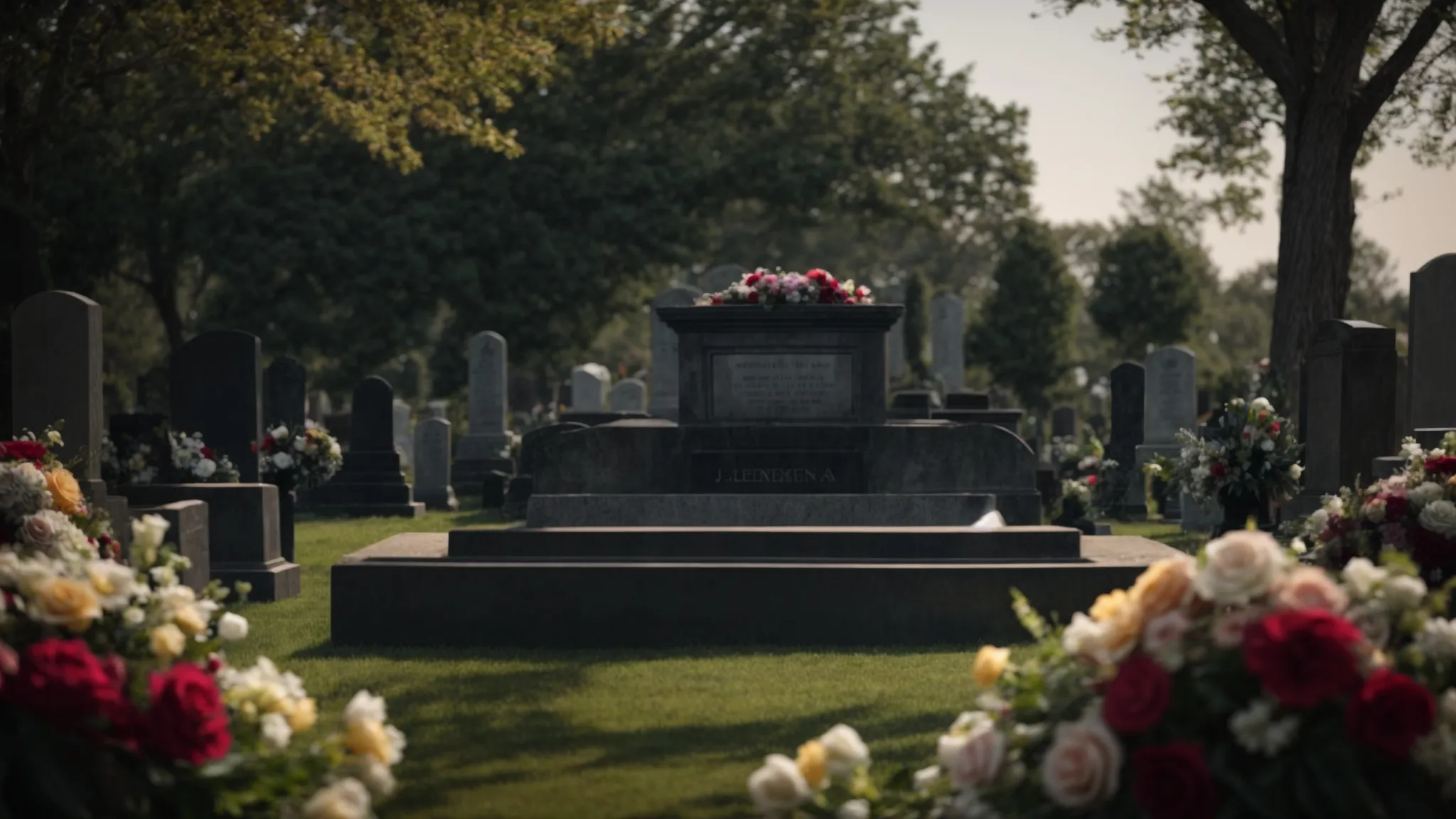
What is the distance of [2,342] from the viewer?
15773 millimetres

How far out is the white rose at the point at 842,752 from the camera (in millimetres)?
5516

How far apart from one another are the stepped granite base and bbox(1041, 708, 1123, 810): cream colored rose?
6303mm

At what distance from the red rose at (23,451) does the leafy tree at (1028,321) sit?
3559cm

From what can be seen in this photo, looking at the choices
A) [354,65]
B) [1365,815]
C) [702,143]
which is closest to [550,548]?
[1365,815]

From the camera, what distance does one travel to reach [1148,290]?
4812 cm

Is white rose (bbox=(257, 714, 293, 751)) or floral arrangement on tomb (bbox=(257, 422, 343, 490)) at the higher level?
floral arrangement on tomb (bbox=(257, 422, 343, 490))

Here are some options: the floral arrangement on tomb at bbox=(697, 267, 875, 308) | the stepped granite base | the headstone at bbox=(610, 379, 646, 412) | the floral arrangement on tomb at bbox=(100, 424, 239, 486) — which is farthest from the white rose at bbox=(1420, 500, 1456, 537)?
the headstone at bbox=(610, 379, 646, 412)

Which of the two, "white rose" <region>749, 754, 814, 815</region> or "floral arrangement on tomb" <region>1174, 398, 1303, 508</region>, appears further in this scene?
Result: "floral arrangement on tomb" <region>1174, 398, 1303, 508</region>

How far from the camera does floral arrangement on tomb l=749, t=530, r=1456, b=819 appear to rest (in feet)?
15.7

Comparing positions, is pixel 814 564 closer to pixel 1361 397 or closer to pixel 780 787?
pixel 1361 397

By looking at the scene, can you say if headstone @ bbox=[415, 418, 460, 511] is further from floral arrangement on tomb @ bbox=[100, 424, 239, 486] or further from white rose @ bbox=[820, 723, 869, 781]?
white rose @ bbox=[820, 723, 869, 781]

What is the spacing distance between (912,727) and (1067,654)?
332 centimetres

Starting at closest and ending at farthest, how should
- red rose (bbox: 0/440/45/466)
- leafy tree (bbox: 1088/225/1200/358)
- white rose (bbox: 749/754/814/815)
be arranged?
1. white rose (bbox: 749/754/814/815)
2. red rose (bbox: 0/440/45/466)
3. leafy tree (bbox: 1088/225/1200/358)

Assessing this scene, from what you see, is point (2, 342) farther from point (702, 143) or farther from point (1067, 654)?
point (702, 143)
